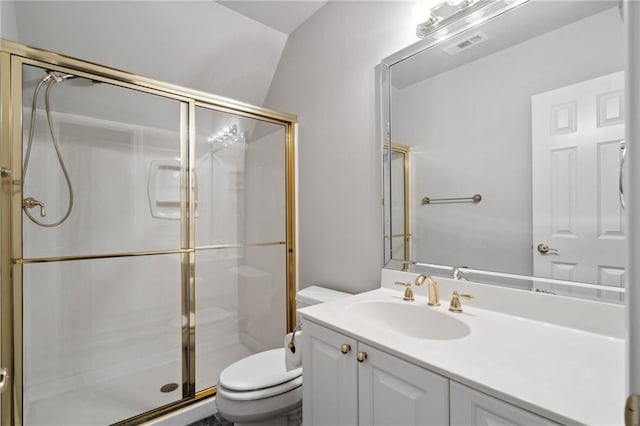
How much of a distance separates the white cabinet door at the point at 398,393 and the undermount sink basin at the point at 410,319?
0.30 metres

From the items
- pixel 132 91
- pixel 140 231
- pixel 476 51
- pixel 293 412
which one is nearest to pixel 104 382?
pixel 140 231

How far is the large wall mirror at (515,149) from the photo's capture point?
943mm

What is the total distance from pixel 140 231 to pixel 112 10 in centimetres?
129

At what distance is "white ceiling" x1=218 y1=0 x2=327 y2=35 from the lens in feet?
6.42

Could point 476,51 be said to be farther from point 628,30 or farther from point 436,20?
point 628,30

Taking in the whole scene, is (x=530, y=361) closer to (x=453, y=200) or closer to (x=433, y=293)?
(x=433, y=293)

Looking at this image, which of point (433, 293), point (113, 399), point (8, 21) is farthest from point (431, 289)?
point (8, 21)

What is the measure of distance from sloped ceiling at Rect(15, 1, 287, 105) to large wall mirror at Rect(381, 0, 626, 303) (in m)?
1.19

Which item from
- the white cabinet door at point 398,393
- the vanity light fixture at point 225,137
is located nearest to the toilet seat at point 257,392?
the white cabinet door at point 398,393

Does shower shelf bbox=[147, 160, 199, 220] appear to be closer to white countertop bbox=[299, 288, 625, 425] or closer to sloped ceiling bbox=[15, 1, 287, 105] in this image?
sloped ceiling bbox=[15, 1, 287, 105]

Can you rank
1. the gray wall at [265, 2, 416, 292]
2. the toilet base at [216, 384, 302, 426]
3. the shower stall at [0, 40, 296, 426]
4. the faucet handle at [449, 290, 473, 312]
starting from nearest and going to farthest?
the faucet handle at [449, 290, 473, 312] → the toilet base at [216, 384, 302, 426] → the shower stall at [0, 40, 296, 426] → the gray wall at [265, 2, 416, 292]

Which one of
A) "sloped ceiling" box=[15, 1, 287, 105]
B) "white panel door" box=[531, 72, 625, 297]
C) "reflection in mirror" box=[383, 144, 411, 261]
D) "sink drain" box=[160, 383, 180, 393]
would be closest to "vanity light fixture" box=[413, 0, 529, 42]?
"white panel door" box=[531, 72, 625, 297]

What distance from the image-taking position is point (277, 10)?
6.63 feet

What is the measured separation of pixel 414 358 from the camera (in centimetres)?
79
